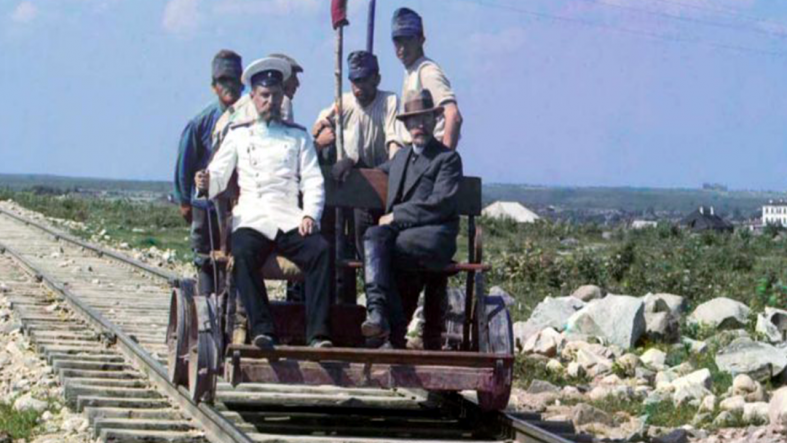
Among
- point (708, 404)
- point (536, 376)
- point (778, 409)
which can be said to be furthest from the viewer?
point (536, 376)

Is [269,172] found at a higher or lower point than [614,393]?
higher

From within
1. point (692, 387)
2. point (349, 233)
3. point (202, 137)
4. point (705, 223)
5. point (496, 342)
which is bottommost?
point (692, 387)

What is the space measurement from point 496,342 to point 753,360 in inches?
147

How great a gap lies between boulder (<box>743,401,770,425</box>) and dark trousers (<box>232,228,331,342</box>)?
121 inches

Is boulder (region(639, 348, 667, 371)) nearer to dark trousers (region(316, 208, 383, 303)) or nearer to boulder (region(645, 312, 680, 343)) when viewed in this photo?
boulder (region(645, 312, 680, 343))

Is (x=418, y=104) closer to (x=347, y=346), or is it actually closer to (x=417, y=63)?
(x=417, y=63)

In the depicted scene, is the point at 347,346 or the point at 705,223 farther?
the point at 705,223

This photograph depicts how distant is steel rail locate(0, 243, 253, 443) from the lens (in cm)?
914

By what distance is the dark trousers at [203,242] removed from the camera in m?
11.2

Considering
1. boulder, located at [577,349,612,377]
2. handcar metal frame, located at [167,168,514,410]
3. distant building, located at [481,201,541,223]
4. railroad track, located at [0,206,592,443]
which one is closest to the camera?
handcar metal frame, located at [167,168,514,410]

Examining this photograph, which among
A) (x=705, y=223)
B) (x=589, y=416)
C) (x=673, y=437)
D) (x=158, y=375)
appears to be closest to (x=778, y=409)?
(x=673, y=437)

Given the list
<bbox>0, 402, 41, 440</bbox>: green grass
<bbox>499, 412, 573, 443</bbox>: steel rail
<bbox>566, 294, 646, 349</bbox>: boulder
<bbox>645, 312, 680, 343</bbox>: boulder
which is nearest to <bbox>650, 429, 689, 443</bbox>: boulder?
<bbox>499, 412, 573, 443</bbox>: steel rail

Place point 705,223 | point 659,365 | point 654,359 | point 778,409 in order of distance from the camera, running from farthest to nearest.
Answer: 1. point 705,223
2. point 654,359
3. point 659,365
4. point 778,409

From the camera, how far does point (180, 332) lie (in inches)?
401
